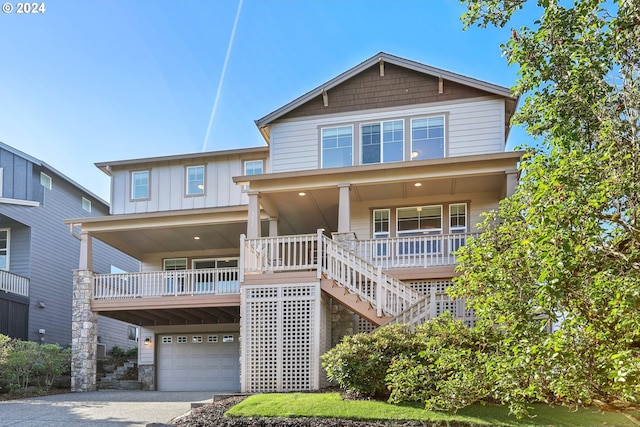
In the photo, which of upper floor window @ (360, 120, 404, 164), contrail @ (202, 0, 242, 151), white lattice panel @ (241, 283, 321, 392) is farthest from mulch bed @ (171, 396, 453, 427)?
contrail @ (202, 0, 242, 151)

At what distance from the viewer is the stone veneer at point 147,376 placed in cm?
1692

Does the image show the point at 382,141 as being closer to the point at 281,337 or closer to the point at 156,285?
the point at 281,337

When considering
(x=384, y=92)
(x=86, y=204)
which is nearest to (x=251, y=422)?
(x=384, y=92)

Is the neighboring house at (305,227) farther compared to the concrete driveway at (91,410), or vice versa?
the neighboring house at (305,227)

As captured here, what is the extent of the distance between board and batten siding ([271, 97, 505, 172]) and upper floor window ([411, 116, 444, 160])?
0.17 meters

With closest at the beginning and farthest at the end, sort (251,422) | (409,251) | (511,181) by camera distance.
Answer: (251,422) → (511,181) → (409,251)

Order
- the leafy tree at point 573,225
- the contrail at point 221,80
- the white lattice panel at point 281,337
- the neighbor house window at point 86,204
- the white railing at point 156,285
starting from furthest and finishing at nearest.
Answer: the neighbor house window at point 86,204
the contrail at point 221,80
the white railing at point 156,285
the white lattice panel at point 281,337
the leafy tree at point 573,225

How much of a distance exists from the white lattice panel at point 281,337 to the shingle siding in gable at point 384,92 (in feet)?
20.4

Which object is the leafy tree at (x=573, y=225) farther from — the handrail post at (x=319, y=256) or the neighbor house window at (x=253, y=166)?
the neighbor house window at (x=253, y=166)

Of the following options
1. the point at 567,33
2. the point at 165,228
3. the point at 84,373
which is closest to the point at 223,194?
the point at 165,228

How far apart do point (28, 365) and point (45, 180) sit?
335 inches

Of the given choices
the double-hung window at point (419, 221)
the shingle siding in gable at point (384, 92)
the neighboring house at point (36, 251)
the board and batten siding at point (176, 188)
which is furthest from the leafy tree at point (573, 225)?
the neighboring house at point (36, 251)

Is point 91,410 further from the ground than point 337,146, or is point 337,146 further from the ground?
point 337,146

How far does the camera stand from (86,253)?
15.3 metres
